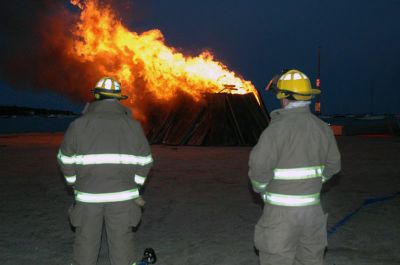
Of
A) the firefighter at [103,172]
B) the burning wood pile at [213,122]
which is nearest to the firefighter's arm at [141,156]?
the firefighter at [103,172]

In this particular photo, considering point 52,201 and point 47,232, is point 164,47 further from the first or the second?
point 47,232

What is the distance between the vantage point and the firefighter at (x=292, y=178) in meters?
3.61

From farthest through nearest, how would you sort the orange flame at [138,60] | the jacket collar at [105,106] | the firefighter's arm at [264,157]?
1. the orange flame at [138,60]
2. the jacket collar at [105,106]
3. the firefighter's arm at [264,157]

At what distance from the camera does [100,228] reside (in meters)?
4.20

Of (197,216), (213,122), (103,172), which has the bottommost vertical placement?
(213,122)

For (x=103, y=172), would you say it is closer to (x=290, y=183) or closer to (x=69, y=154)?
(x=69, y=154)

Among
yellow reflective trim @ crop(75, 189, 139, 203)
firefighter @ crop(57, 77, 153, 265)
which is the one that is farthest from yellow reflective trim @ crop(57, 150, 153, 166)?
yellow reflective trim @ crop(75, 189, 139, 203)

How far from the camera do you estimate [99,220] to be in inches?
164

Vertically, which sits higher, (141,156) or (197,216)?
(141,156)

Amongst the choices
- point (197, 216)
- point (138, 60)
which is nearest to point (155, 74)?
point (138, 60)

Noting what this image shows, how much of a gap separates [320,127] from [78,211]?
2496 millimetres

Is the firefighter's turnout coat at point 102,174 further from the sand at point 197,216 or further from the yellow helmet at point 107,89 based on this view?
the sand at point 197,216

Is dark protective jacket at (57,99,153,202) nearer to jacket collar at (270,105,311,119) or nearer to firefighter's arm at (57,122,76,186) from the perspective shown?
firefighter's arm at (57,122,76,186)

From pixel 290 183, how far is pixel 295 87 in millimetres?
883
